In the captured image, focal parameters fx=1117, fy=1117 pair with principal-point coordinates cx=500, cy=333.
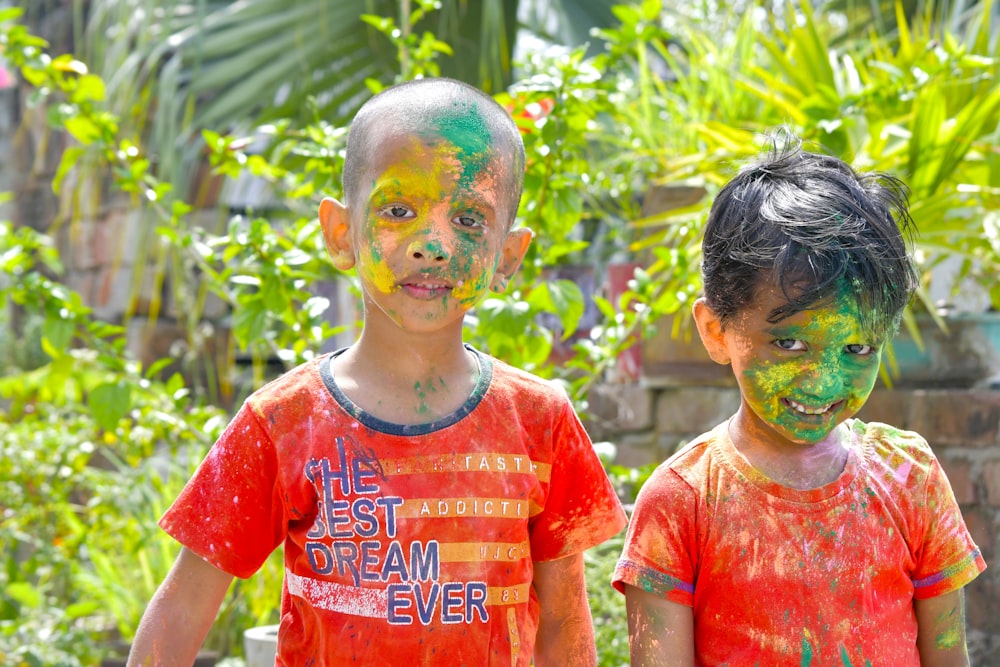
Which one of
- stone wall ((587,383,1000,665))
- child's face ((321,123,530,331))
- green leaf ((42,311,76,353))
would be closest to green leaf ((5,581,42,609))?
green leaf ((42,311,76,353))

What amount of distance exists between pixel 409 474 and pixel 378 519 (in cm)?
7

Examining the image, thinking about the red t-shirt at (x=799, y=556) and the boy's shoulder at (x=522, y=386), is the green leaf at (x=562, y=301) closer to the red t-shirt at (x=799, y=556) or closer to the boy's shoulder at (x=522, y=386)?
the boy's shoulder at (x=522, y=386)

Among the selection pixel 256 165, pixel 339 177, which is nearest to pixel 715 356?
pixel 339 177

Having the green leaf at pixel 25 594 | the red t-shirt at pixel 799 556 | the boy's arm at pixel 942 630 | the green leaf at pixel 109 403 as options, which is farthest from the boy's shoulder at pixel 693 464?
the green leaf at pixel 25 594

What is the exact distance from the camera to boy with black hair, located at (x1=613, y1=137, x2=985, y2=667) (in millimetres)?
1515

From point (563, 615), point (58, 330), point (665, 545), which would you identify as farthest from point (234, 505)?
point (58, 330)

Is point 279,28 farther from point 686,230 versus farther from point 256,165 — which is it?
point 686,230

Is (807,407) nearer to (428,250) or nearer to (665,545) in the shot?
(665,545)

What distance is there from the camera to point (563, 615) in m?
1.64

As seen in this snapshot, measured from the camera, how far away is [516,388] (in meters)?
1.64

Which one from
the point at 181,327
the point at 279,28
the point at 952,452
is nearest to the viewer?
the point at 952,452

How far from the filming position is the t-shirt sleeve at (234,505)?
1542 millimetres

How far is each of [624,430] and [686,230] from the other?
1.28 m

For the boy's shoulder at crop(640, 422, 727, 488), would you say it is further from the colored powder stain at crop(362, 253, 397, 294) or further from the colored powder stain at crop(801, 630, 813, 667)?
the colored powder stain at crop(362, 253, 397, 294)
